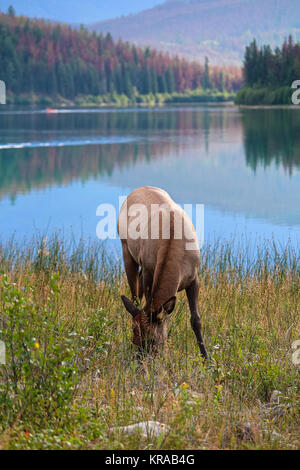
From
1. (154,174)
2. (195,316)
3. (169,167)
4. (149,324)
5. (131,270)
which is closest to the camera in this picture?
(149,324)

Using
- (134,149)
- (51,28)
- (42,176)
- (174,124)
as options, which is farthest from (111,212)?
(51,28)

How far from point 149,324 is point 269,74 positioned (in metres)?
87.5

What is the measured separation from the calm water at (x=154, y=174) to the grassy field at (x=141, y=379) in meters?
9.42

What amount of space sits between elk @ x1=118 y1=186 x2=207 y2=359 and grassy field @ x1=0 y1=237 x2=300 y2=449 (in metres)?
0.31

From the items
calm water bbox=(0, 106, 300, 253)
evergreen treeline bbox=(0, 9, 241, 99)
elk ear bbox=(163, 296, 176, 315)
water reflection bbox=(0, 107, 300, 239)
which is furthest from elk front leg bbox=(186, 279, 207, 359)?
evergreen treeline bbox=(0, 9, 241, 99)

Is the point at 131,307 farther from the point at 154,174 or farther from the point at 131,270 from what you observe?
the point at 154,174

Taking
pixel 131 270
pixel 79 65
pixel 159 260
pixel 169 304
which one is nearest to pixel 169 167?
pixel 131 270

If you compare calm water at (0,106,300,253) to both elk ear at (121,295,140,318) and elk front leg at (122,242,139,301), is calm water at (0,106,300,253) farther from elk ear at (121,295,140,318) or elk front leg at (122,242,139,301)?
elk ear at (121,295,140,318)

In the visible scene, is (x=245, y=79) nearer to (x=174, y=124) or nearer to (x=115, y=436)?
(x=174, y=124)

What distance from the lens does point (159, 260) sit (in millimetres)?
5781

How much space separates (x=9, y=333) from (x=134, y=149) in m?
35.7

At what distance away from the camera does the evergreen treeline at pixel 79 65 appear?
129 meters

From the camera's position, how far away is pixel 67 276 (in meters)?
10.3

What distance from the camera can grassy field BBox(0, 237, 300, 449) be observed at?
4.45m
